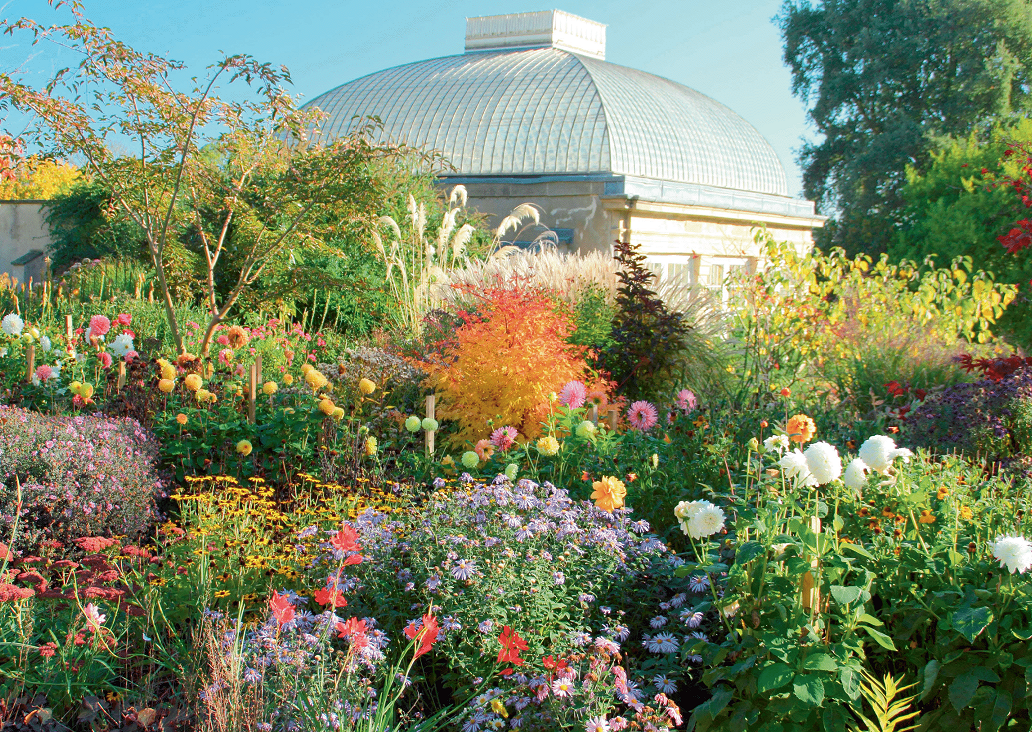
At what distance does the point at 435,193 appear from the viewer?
1326cm

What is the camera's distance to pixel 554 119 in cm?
1716

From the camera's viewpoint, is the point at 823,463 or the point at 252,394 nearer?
the point at 823,463

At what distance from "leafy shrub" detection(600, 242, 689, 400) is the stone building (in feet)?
19.2

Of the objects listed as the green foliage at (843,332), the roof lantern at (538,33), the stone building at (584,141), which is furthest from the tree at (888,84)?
the green foliage at (843,332)

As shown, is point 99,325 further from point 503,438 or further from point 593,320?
point 593,320

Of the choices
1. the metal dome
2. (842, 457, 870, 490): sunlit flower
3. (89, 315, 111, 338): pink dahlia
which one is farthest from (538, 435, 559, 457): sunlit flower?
the metal dome

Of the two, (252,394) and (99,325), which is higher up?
(99,325)

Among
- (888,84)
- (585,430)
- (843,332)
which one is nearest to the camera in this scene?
(585,430)

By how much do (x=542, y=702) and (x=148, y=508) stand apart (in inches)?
108

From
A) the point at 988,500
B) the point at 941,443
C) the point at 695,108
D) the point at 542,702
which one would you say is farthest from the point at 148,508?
the point at 695,108

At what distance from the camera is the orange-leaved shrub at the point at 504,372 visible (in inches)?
223

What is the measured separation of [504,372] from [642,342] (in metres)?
1.55

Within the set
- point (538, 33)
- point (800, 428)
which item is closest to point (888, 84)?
point (538, 33)

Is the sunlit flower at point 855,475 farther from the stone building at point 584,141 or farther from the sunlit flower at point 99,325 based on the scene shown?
the stone building at point 584,141
